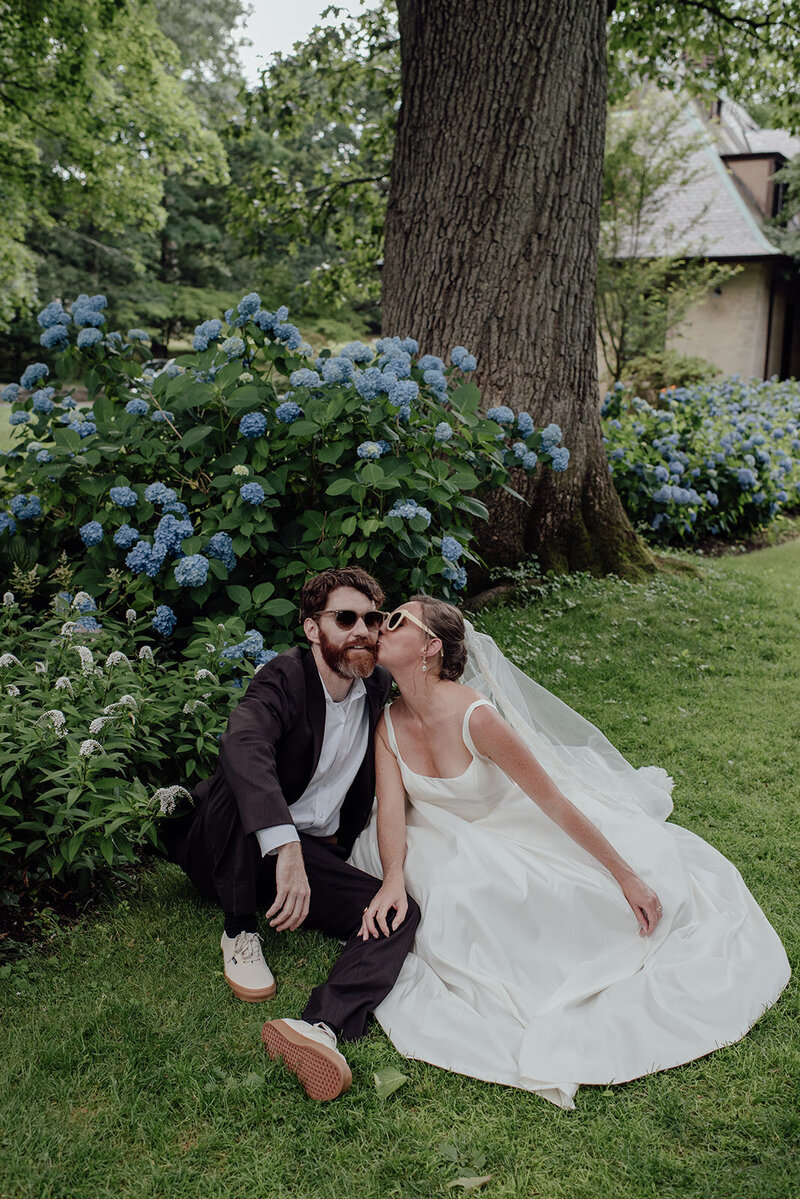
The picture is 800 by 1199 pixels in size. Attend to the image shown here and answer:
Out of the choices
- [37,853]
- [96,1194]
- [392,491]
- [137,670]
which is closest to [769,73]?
[392,491]

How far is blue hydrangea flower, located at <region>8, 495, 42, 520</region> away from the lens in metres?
4.25

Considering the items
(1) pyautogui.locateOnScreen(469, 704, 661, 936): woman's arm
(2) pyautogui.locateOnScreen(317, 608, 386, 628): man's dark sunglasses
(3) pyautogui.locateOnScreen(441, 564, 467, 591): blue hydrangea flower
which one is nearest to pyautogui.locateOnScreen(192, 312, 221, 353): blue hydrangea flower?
(3) pyautogui.locateOnScreen(441, 564, 467, 591): blue hydrangea flower

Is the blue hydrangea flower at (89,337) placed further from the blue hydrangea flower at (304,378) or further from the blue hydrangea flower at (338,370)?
the blue hydrangea flower at (338,370)

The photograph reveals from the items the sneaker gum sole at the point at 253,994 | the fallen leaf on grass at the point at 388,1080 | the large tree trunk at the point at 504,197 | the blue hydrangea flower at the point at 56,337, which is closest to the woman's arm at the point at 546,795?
the fallen leaf on grass at the point at 388,1080

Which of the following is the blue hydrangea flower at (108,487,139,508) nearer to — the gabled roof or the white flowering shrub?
the white flowering shrub

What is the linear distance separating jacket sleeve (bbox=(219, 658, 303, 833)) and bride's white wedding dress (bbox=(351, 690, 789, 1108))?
43 cm

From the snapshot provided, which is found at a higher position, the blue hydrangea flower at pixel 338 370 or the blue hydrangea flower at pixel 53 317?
the blue hydrangea flower at pixel 53 317

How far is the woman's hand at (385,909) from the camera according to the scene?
9.06ft

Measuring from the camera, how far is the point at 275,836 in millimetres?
2619

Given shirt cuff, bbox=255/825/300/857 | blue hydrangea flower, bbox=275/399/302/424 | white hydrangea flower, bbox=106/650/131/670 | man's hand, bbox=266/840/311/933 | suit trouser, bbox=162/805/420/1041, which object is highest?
blue hydrangea flower, bbox=275/399/302/424

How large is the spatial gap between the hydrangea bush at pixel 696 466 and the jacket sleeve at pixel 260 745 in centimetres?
531

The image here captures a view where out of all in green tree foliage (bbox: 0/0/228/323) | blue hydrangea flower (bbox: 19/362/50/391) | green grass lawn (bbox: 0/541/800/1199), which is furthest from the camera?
green tree foliage (bbox: 0/0/228/323)

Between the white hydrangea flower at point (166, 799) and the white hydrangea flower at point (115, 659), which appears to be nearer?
the white hydrangea flower at point (166, 799)

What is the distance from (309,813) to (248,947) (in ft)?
1.53
